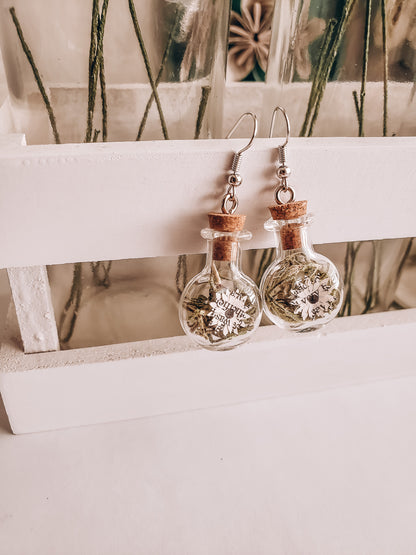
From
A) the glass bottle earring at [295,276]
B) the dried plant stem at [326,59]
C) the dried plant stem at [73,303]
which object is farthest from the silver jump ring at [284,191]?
the dried plant stem at [73,303]

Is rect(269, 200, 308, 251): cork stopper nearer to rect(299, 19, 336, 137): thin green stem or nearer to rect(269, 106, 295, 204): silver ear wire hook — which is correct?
rect(269, 106, 295, 204): silver ear wire hook

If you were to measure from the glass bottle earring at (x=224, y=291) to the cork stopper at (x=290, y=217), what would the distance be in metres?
0.03

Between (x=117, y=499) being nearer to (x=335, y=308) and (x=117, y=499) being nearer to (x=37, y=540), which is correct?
(x=37, y=540)

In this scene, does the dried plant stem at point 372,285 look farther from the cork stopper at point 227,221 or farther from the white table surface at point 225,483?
the cork stopper at point 227,221

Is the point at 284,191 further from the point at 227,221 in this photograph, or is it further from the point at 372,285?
the point at 372,285

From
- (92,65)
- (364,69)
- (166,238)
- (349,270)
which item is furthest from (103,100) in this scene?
(349,270)

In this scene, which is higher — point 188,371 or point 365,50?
point 365,50

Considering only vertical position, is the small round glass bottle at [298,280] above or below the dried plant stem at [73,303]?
above

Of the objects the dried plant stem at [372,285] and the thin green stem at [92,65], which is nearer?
the thin green stem at [92,65]

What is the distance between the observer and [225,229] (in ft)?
1.19

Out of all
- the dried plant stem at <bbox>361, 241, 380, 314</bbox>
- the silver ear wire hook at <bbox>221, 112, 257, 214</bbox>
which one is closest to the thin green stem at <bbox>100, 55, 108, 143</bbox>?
the silver ear wire hook at <bbox>221, 112, 257, 214</bbox>

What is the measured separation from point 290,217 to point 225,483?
247 mm

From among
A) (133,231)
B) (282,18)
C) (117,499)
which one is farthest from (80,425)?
(282,18)

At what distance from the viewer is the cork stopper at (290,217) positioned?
37 centimetres
